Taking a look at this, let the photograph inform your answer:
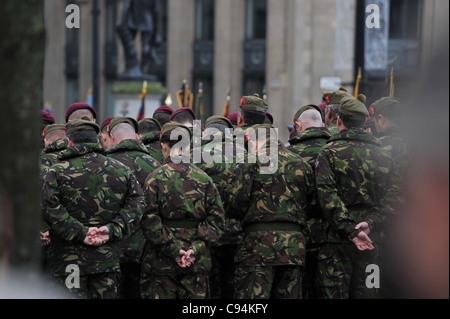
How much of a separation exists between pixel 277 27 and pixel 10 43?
28689mm

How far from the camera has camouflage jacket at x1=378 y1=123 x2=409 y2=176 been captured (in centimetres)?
807

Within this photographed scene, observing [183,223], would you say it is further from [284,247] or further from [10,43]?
[10,43]

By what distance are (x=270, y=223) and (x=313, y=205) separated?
1.73ft

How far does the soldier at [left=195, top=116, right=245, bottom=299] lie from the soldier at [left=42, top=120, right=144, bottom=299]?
3.51 ft

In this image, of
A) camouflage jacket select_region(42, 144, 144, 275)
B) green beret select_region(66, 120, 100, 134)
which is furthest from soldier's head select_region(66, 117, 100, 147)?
camouflage jacket select_region(42, 144, 144, 275)

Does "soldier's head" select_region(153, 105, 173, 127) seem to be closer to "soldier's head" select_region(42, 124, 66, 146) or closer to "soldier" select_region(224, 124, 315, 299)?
"soldier's head" select_region(42, 124, 66, 146)

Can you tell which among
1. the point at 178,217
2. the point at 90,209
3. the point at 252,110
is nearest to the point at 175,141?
the point at 178,217

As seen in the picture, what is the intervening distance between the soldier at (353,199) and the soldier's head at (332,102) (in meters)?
0.95

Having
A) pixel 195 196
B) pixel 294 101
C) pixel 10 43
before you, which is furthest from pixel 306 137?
pixel 294 101

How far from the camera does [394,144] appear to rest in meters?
8.52

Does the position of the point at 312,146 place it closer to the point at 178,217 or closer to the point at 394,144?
the point at 394,144

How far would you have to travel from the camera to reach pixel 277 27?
32.7 m

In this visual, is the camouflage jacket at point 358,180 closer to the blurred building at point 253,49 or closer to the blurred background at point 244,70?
the blurred background at point 244,70

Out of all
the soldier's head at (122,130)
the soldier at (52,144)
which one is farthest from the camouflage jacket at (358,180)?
the soldier at (52,144)
